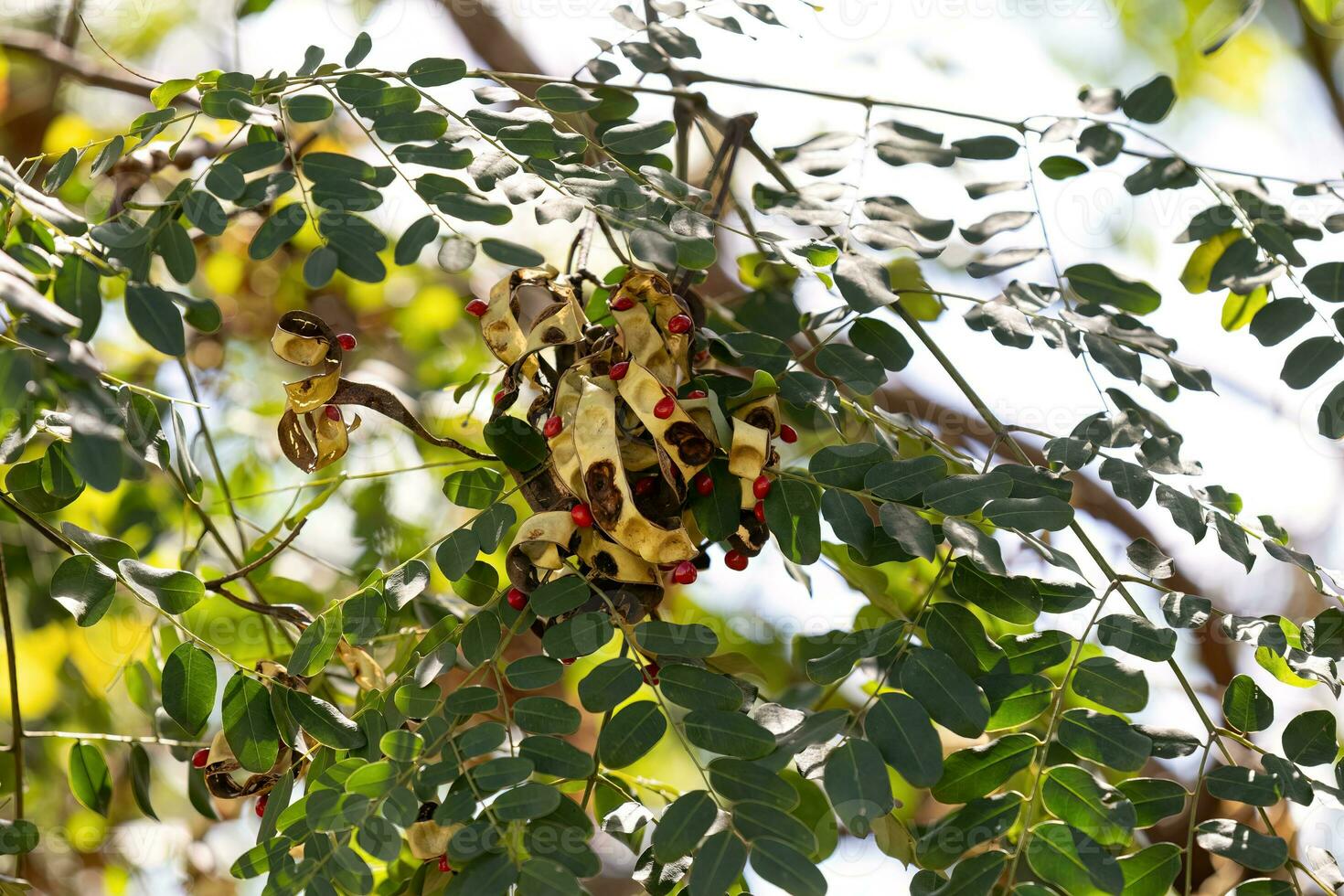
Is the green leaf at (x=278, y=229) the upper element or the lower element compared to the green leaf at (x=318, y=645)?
upper

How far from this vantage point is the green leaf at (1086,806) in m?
0.59

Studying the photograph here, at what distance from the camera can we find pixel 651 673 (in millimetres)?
652

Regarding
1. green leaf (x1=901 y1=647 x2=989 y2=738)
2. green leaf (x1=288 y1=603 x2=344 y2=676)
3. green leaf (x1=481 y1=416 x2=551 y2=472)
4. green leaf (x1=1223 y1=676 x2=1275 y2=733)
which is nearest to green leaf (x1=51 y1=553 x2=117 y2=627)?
green leaf (x1=288 y1=603 x2=344 y2=676)

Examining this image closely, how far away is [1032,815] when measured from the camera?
62 cm

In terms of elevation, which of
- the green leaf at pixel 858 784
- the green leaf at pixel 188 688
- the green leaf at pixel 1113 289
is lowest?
the green leaf at pixel 188 688

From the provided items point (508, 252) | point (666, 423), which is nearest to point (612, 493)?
point (666, 423)

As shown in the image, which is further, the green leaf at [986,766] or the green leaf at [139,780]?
the green leaf at [139,780]

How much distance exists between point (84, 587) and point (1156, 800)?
0.65 meters

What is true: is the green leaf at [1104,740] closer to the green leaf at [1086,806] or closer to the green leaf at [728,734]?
the green leaf at [1086,806]

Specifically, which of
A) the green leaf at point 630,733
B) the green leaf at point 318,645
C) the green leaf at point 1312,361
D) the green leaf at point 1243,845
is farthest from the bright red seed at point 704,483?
the green leaf at point 1312,361

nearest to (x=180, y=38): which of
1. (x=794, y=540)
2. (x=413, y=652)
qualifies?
(x=413, y=652)

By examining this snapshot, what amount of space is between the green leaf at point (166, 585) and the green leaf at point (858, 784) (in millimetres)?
401

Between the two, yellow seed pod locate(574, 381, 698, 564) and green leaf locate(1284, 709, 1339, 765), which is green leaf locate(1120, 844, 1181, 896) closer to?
green leaf locate(1284, 709, 1339, 765)

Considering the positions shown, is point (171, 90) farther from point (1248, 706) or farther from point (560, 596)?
point (1248, 706)
